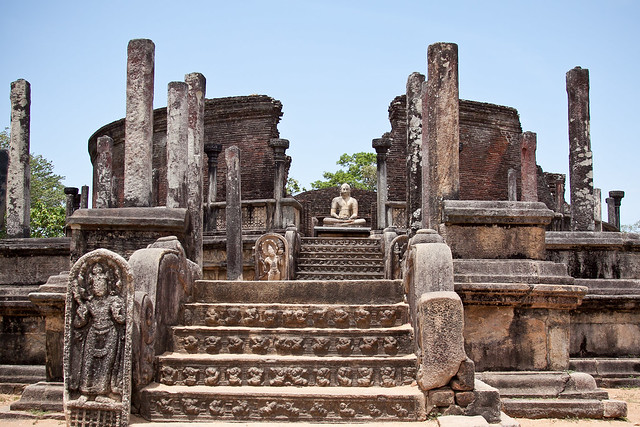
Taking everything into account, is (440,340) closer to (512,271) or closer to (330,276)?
(512,271)

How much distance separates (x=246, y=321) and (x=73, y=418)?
1.61 meters

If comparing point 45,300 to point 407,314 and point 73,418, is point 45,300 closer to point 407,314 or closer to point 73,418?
point 73,418

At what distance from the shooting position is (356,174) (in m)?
42.3

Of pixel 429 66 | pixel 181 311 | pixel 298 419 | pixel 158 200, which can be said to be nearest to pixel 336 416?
pixel 298 419

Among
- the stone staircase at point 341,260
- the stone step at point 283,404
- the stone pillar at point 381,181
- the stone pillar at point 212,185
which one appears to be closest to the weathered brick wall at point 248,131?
the stone pillar at point 212,185

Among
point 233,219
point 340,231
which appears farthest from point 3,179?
point 340,231

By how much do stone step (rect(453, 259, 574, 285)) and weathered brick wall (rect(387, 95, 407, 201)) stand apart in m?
17.8

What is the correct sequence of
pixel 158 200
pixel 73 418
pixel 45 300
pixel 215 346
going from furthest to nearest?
pixel 158 200, pixel 45 300, pixel 215 346, pixel 73 418

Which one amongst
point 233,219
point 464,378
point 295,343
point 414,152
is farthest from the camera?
point 233,219

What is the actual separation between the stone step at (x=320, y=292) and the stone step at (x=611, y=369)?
3250mm

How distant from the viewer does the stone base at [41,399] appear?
6.06 meters

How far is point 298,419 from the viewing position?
4883 mm

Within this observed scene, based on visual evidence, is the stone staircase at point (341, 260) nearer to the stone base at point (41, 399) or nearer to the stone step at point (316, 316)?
the stone step at point (316, 316)

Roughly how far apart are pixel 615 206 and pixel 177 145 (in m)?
20.5
